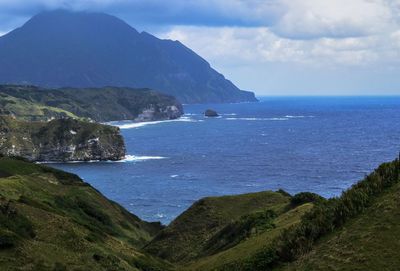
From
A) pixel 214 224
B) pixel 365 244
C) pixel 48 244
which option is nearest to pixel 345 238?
pixel 365 244

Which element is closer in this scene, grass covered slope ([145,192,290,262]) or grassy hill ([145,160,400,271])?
A: grassy hill ([145,160,400,271])

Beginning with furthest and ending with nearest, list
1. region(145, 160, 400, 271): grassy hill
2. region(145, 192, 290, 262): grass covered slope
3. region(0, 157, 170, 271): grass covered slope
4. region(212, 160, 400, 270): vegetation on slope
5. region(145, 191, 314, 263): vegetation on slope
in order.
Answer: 1. region(145, 192, 290, 262): grass covered slope
2. region(145, 191, 314, 263): vegetation on slope
3. region(0, 157, 170, 271): grass covered slope
4. region(212, 160, 400, 270): vegetation on slope
5. region(145, 160, 400, 271): grassy hill

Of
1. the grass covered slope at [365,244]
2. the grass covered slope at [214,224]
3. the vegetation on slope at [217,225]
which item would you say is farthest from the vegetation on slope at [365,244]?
the grass covered slope at [214,224]

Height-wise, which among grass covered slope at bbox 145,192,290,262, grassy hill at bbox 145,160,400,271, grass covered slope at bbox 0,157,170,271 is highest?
Answer: grassy hill at bbox 145,160,400,271

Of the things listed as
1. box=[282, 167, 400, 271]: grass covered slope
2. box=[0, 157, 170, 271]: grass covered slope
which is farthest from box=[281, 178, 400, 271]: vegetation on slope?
box=[0, 157, 170, 271]: grass covered slope

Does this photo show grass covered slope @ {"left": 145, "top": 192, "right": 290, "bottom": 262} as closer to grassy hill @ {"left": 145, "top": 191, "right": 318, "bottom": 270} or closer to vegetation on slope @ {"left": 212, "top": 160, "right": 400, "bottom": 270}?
grassy hill @ {"left": 145, "top": 191, "right": 318, "bottom": 270}

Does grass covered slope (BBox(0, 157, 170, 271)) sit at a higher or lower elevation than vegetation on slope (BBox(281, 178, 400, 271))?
lower

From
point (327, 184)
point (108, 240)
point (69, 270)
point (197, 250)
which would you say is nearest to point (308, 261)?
point (69, 270)

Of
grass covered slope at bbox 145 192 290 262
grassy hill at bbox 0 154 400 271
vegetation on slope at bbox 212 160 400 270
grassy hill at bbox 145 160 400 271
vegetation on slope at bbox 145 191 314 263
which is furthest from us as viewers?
grass covered slope at bbox 145 192 290 262

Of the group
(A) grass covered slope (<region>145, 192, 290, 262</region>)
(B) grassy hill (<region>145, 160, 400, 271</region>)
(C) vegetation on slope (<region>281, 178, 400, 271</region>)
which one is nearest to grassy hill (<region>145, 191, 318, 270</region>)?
(A) grass covered slope (<region>145, 192, 290, 262</region>)
